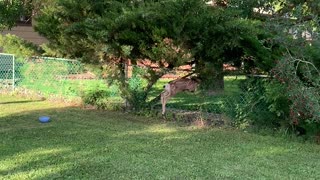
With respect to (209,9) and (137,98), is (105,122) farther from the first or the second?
(209,9)

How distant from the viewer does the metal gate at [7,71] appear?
11398 mm

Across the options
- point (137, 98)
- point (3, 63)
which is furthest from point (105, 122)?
point (3, 63)

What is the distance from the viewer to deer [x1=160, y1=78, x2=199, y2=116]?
329 inches

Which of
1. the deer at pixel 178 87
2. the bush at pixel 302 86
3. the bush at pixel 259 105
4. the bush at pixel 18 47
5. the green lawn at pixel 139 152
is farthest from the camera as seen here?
the bush at pixel 18 47

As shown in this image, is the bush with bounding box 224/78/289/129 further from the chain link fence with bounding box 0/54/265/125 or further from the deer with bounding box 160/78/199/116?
the deer with bounding box 160/78/199/116

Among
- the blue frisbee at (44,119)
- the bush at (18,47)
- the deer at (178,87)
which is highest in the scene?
the bush at (18,47)

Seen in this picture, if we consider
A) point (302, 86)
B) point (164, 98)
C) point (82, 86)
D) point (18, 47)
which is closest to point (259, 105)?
point (302, 86)

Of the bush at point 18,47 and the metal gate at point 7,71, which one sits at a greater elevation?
the bush at point 18,47

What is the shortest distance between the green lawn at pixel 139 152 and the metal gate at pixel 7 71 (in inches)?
134

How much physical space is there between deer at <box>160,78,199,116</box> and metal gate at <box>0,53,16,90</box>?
15.1 ft

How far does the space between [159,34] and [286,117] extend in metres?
2.37

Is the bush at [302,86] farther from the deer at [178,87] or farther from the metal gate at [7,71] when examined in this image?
the metal gate at [7,71]

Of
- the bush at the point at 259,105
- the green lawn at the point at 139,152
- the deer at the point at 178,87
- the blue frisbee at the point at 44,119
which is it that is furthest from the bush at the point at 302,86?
the blue frisbee at the point at 44,119

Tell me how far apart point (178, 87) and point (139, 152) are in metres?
2.75
